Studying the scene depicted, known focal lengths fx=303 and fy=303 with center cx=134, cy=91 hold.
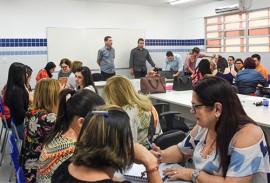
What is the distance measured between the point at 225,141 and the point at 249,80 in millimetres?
4046

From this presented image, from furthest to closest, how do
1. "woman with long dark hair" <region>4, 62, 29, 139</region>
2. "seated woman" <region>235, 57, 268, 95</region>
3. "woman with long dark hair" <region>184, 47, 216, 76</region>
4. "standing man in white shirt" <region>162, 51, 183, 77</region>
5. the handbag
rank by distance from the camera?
"woman with long dark hair" <region>184, 47, 216, 76</region>
"standing man in white shirt" <region>162, 51, 183, 77</region>
"seated woman" <region>235, 57, 268, 95</region>
the handbag
"woman with long dark hair" <region>4, 62, 29, 139</region>

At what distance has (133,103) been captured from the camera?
8.77ft

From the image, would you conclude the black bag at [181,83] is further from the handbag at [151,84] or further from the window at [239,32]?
the window at [239,32]

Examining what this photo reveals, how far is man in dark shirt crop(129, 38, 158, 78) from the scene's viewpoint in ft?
30.0

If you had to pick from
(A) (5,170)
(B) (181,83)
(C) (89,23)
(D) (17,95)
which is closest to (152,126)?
(D) (17,95)

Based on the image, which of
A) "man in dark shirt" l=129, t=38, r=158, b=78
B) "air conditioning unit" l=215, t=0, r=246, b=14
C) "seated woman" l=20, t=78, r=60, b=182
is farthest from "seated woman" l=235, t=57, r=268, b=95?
"man in dark shirt" l=129, t=38, r=158, b=78

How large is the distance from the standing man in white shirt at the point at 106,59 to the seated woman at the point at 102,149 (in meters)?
7.30

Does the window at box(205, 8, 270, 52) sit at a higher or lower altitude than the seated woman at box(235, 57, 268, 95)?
higher

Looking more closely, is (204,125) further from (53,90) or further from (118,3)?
(118,3)

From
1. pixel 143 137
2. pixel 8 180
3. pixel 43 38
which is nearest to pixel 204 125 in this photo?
pixel 143 137

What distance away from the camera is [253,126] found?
1529 mm

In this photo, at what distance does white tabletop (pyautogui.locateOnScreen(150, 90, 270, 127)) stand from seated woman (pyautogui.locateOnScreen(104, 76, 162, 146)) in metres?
1.14

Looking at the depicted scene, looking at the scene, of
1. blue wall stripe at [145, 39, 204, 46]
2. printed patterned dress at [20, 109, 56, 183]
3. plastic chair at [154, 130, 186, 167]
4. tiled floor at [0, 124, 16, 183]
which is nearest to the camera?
plastic chair at [154, 130, 186, 167]

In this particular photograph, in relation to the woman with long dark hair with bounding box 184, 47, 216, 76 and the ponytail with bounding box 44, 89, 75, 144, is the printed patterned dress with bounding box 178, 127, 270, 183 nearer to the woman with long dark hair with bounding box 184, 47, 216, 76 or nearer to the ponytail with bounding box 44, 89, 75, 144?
the ponytail with bounding box 44, 89, 75, 144
